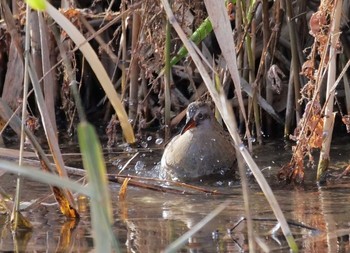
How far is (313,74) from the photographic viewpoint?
13.5ft

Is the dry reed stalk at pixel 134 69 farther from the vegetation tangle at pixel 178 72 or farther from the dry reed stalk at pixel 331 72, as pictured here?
the dry reed stalk at pixel 331 72

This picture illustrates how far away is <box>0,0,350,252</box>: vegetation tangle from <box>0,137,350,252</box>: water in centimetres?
9

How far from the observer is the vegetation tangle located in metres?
3.47

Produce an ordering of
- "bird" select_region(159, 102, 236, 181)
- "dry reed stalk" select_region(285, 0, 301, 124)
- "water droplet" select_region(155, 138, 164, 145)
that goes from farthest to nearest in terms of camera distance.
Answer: "water droplet" select_region(155, 138, 164, 145) < "bird" select_region(159, 102, 236, 181) < "dry reed stalk" select_region(285, 0, 301, 124)

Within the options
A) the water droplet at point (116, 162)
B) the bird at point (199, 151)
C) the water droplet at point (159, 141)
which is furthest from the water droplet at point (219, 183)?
the water droplet at point (159, 141)

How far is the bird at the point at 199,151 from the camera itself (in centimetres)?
524

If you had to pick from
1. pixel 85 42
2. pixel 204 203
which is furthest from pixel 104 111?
pixel 85 42

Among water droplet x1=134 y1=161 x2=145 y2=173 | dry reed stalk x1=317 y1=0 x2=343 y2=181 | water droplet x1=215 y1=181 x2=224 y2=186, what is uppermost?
dry reed stalk x1=317 y1=0 x2=343 y2=181

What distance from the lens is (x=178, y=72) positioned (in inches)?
236

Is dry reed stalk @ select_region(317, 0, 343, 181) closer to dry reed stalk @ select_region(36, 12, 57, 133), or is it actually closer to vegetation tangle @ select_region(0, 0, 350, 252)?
vegetation tangle @ select_region(0, 0, 350, 252)

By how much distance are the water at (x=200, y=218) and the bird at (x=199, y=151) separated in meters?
0.43

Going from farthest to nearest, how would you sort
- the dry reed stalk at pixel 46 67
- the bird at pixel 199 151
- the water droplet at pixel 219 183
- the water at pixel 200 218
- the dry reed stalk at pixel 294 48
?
the bird at pixel 199 151, the dry reed stalk at pixel 294 48, the water droplet at pixel 219 183, the dry reed stalk at pixel 46 67, the water at pixel 200 218

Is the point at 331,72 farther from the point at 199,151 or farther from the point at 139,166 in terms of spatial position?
the point at 199,151

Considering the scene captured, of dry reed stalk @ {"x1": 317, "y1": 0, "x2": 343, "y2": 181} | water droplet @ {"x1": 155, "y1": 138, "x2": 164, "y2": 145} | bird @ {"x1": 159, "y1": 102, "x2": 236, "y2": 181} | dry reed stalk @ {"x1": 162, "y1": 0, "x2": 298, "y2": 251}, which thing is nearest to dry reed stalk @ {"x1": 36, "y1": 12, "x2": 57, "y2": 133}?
dry reed stalk @ {"x1": 162, "y1": 0, "x2": 298, "y2": 251}
